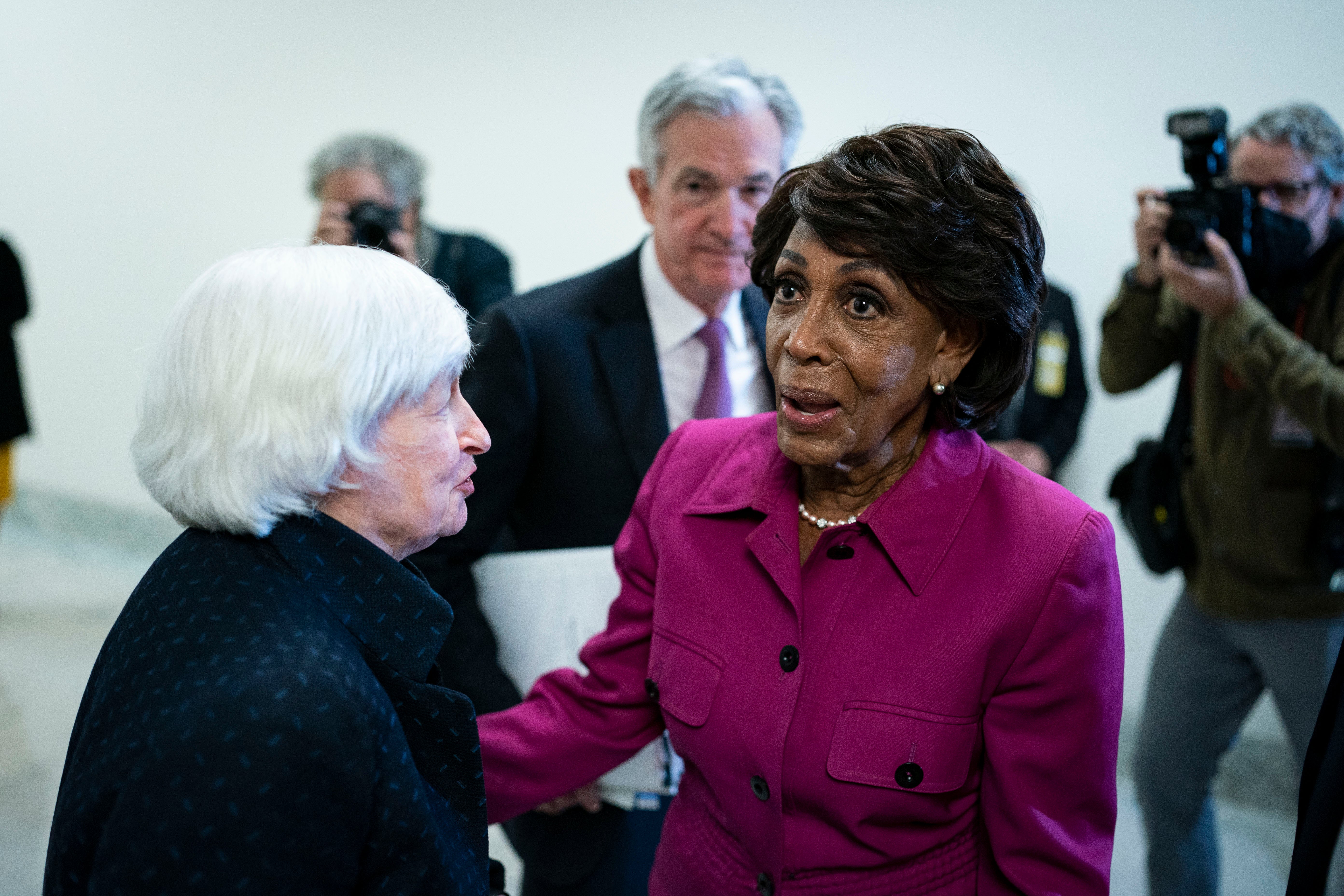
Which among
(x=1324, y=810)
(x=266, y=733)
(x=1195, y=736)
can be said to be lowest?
(x=1195, y=736)

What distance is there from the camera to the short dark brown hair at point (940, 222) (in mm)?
1111

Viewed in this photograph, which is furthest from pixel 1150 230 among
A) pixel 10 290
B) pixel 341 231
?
pixel 10 290

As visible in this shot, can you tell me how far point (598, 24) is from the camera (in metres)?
4.13

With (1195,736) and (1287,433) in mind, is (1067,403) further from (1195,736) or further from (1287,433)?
(1195,736)

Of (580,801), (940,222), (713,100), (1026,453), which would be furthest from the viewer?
(1026,453)

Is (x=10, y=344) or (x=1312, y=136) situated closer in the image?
(x=1312, y=136)

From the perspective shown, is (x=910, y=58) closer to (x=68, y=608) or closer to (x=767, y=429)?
(x=767, y=429)

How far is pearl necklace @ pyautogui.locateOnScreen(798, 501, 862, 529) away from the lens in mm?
1265

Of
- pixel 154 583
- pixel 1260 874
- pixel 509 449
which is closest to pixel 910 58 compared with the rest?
pixel 509 449

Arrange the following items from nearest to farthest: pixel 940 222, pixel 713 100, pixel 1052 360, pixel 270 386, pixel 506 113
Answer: pixel 270 386, pixel 940 222, pixel 713 100, pixel 1052 360, pixel 506 113

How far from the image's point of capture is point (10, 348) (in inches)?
154

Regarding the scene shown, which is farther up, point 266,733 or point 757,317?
point 757,317

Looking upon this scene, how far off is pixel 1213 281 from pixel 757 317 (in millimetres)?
1001

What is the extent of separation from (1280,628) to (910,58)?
2145mm
